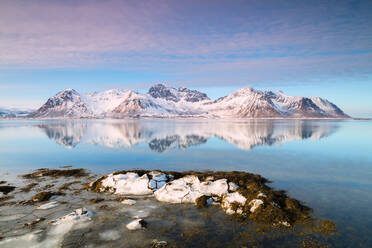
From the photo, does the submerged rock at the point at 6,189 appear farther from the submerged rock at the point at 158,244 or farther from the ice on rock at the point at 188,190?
the submerged rock at the point at 158,244

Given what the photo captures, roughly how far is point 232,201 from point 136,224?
18.4ft

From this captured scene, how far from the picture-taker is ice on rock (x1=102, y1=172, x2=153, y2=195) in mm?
15641

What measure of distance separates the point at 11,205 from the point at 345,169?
91.1ft

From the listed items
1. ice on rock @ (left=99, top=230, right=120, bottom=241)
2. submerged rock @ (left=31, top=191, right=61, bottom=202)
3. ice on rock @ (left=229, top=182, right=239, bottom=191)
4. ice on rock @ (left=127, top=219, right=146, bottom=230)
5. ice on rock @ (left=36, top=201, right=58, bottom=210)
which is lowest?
ice on rock @ (left=99, top=230, right=120, bottom=241)

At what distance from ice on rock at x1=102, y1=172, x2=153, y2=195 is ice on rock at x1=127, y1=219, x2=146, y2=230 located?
4.17m

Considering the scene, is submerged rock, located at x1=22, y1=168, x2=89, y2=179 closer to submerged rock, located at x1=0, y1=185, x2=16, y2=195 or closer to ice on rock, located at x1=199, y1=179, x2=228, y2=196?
submerged rock, located at x1=0, y1=185, x2=16, y2=195

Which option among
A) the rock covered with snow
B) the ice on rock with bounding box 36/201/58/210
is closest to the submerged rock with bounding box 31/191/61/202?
the ice on rock with bounding box 36/201/58/210

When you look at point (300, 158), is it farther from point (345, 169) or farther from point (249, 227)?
point (249, 227)

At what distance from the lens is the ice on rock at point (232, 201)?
1259cm

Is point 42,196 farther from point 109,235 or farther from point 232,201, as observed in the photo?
point 232,201

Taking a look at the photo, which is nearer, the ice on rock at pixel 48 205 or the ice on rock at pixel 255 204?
the ice on rock at pixel 255 204

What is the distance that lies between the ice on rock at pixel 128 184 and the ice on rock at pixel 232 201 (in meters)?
5.13

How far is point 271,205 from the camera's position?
12.4 metres

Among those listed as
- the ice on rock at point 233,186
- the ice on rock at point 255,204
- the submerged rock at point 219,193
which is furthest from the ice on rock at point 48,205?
the ice on rock at point 255,204
